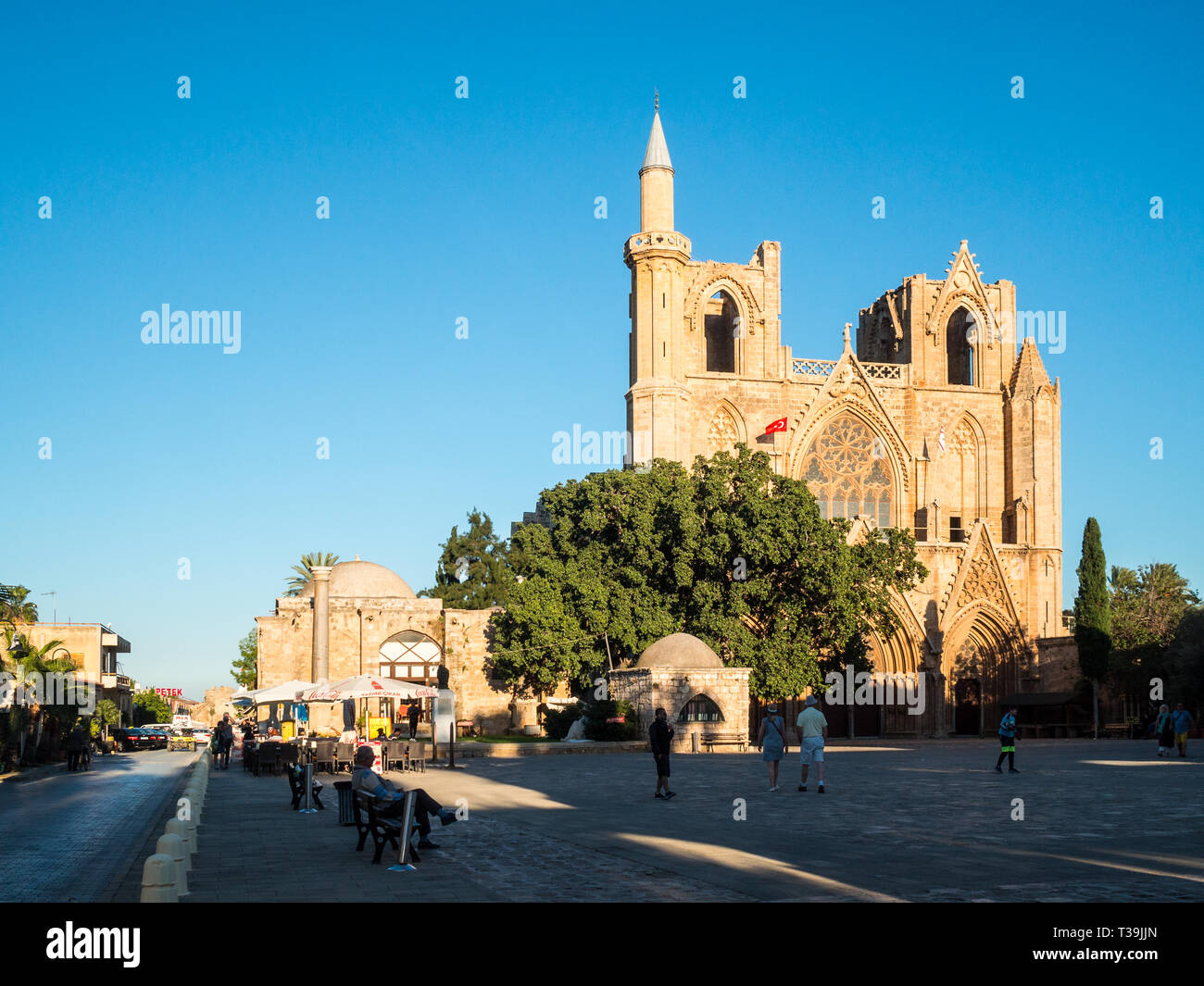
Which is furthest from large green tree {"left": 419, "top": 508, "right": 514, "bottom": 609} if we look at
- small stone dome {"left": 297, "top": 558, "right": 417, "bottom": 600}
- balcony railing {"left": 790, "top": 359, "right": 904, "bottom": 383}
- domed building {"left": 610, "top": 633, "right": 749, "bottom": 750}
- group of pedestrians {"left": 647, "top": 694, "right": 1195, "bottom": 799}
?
group of pedestrians {"left": 647, "top": 694, "right": 1195, "bottom": 799}

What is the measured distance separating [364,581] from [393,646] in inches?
390

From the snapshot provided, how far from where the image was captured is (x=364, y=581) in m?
67.1

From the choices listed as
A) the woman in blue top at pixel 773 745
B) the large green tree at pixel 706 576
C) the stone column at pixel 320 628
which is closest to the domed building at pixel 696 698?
the large green tree at pixel 706 576

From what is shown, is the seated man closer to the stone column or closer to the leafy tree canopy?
the stone column

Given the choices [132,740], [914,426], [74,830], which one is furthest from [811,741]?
[132,740]

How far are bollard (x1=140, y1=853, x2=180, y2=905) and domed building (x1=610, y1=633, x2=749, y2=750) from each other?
28649mm

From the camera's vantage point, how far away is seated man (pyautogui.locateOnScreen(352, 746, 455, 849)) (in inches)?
483

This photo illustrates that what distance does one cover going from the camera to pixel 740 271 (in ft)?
204

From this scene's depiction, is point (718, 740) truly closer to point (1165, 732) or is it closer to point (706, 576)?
point (706, 576)

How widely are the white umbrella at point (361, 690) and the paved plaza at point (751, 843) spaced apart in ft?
20.6

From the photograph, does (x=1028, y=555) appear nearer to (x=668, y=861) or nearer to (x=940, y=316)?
(x=940, y=316)
